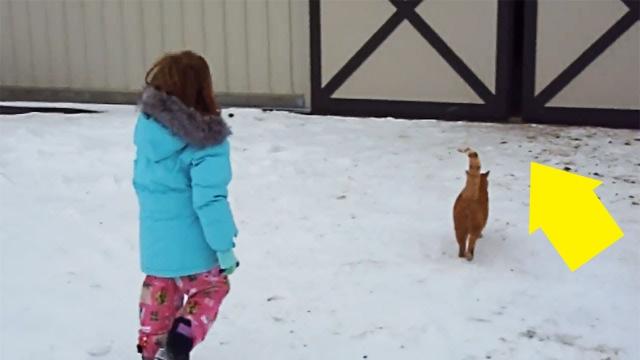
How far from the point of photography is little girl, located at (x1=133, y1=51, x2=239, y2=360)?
3477mm

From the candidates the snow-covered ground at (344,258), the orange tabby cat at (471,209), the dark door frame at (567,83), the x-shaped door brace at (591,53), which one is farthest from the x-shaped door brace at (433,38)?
the orange tabby cat at (471,209)

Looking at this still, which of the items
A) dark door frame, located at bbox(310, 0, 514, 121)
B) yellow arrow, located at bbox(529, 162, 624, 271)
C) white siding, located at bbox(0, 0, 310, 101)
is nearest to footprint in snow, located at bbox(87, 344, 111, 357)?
yellow arrow, located at bbox(529, 162, 624, 271)

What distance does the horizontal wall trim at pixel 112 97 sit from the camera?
9.38 meters

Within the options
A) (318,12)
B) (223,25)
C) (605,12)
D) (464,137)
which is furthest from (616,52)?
(223,25)

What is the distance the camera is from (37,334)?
4367 mm

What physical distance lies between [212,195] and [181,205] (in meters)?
0.17

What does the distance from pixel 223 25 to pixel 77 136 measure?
182 cm

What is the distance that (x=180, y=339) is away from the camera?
11.9 feet

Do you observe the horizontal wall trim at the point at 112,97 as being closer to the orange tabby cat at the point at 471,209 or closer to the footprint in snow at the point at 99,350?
the orange tabby cat at the point at 471,209

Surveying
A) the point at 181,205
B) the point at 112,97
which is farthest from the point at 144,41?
the point at 181,205

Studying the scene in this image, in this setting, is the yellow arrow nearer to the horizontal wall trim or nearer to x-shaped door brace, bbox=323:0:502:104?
x-shaped door brace, bbox=323:0:502:104

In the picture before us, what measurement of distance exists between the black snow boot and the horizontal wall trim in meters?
5.79

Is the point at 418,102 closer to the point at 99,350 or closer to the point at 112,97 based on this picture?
the point at 112,97

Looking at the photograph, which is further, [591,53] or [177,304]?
[591,53]
